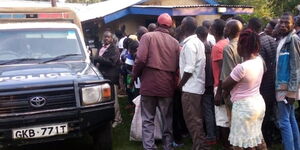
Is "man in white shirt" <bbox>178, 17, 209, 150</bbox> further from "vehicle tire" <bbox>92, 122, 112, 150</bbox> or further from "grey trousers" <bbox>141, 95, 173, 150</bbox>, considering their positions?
"vehicle tire" <bbox>92, 122, 112, 150</bbox>

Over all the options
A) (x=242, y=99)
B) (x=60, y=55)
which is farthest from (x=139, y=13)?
(x=242, y=99)

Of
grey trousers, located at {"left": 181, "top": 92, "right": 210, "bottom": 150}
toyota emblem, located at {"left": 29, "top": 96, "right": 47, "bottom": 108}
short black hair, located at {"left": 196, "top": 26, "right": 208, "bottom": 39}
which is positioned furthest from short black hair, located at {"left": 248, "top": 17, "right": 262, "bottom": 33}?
toyota emblem, located at {"left": 29, "top": 96, "right": 47, "bottom": 108}

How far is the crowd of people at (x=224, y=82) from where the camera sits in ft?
12.4

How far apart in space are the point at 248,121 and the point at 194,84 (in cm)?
122

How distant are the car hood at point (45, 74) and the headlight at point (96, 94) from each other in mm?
135

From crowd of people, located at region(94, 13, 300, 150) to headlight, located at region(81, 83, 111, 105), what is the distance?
1.86 ft

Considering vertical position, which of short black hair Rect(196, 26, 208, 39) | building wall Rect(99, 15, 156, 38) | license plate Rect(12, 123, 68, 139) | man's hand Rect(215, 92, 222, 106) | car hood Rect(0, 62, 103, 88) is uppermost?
building wall Rect(99, 15, 156, 38)

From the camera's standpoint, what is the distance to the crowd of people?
3.78 meters

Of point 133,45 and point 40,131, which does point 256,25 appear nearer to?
point 133,45

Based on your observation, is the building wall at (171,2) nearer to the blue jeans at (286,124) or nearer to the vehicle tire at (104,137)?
the vehicle tire at (104,137)

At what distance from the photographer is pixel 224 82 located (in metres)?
3.85

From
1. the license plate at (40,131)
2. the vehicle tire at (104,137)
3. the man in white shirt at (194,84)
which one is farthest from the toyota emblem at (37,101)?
the man in white shirt at (194,84)

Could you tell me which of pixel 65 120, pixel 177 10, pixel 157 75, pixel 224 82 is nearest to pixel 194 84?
pixel 157 75

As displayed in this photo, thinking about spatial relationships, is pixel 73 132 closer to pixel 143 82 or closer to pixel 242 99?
pixel 143 82
